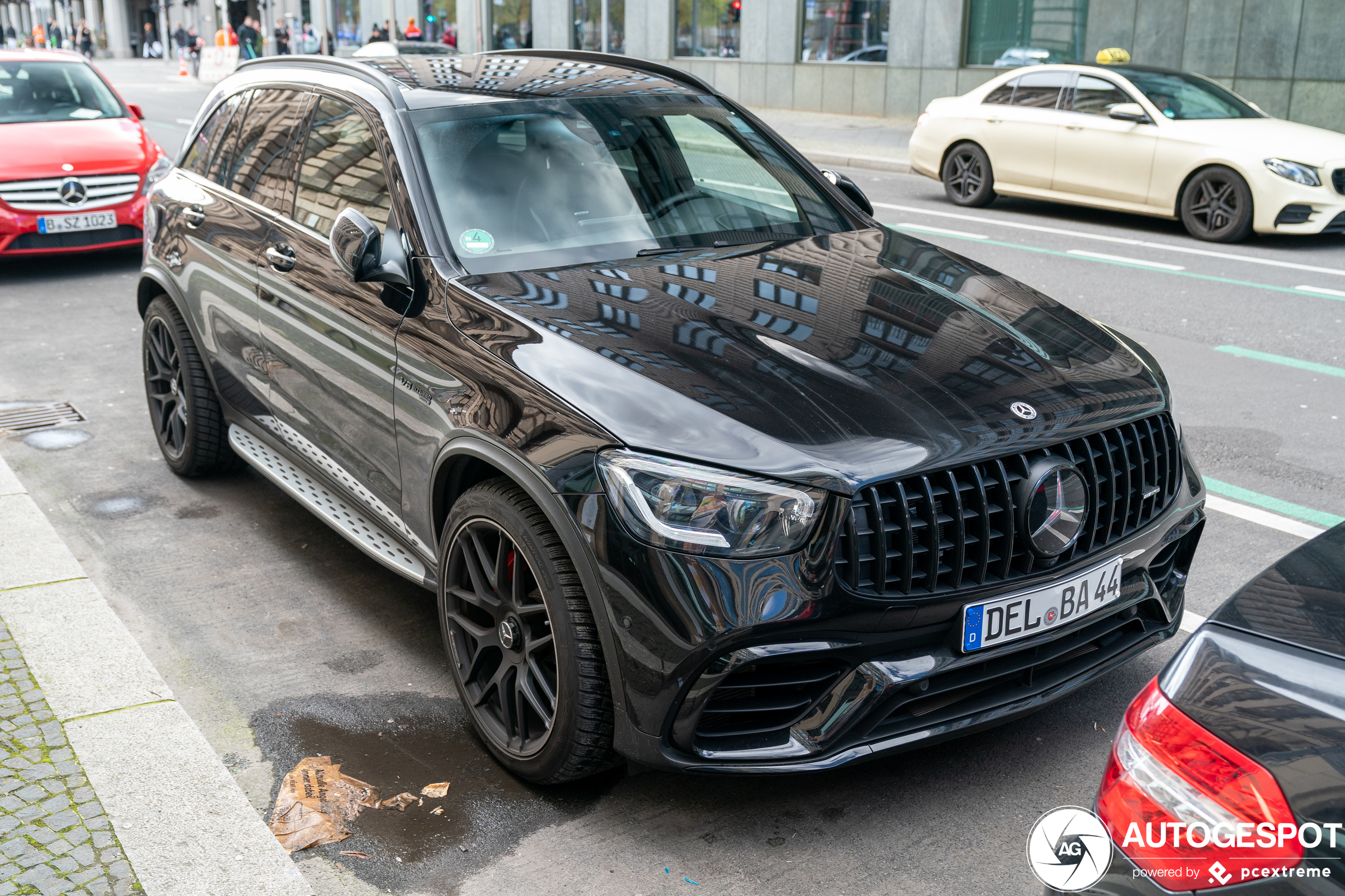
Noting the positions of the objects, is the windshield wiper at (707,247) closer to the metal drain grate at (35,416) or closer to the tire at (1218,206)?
the metal drain grate at (35,416)

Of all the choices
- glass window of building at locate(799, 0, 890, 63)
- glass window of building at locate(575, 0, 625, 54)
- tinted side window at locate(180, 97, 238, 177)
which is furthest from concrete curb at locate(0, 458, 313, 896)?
glass window of building at locate(575, 0, 625, 54)

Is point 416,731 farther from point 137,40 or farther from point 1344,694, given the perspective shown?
point 137,40

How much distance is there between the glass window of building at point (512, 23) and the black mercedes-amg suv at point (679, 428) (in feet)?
100

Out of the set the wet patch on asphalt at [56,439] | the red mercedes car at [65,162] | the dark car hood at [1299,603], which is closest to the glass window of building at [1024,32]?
the red mercedes car at [65,162]

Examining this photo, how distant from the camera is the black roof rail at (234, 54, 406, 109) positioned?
13.4 feet

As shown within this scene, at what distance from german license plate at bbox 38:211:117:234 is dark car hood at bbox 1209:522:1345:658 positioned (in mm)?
10085

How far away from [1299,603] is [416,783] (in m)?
2.26

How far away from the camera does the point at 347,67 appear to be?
4410 mm

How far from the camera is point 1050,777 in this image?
3252mm

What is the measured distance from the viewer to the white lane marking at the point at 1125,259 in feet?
33.2

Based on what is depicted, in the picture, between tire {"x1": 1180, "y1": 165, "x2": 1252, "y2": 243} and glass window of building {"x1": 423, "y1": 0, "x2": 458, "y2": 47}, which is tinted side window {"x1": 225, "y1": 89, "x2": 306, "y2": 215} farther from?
glass window of building {"x1": 423, "y1": 0, "x2": 458, "y2": 47}

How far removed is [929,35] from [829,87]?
8.89ft

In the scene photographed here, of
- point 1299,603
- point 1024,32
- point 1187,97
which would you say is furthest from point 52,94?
point 1024,32

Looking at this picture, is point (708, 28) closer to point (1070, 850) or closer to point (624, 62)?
point (624, 62)
